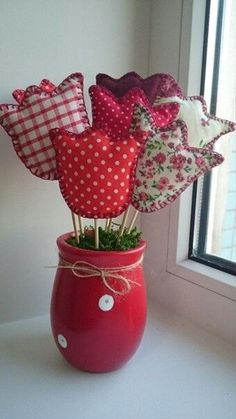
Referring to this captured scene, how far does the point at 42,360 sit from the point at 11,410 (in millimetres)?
123

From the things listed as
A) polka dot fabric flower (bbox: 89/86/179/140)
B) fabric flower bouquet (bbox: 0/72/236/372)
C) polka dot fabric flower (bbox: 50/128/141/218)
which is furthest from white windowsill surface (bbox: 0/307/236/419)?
polka dot fabric flower (bbox: 89/86/179/140)

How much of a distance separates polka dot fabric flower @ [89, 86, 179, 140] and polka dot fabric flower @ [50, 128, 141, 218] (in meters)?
0.06

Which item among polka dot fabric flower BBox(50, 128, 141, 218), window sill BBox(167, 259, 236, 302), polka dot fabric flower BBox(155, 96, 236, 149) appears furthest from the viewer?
window sill BBox(167, 259, 236, 302)

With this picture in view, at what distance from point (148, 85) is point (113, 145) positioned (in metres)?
0.20

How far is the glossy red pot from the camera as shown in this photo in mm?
562

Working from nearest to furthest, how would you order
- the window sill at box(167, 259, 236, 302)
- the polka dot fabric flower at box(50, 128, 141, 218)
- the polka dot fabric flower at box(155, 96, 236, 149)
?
the polka dot fabric flower at box(50, 128, 141, 218) → the polka dot fabric flower at box(155, 96, 236, 149) → the window sill at box(167, 259, 236, 302)

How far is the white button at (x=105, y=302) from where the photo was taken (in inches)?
22.2

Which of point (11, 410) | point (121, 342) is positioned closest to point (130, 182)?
point (121, 342)

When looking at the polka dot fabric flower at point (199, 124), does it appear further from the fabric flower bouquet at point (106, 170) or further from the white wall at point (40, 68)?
the white wall at point (40, 68)

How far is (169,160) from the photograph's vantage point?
52cm

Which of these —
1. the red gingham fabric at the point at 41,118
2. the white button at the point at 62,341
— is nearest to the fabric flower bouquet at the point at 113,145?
the red gingham fabric at the point at 41,118

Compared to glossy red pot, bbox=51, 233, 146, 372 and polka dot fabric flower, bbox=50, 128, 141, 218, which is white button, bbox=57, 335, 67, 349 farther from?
polka dot fabric flower, bbox=50, 128, 141, 218

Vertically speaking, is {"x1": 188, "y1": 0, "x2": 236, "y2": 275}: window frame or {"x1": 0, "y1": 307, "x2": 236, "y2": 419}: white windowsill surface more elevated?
{"x1": 188, "y1": 0, "x2": 236, "y2": 275}: window frame

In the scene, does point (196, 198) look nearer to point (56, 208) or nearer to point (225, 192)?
point (225, 192)
